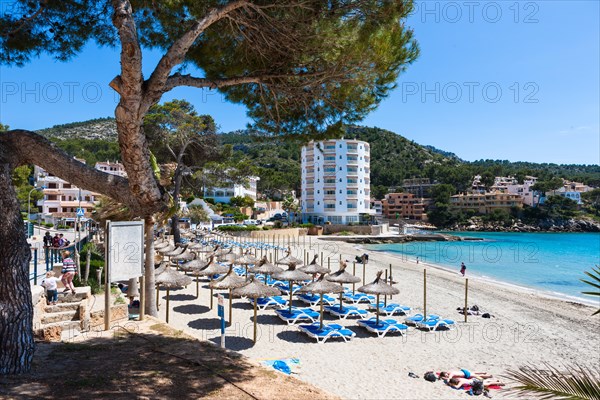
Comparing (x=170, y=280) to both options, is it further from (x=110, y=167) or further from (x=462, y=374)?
(x=110, y=167)

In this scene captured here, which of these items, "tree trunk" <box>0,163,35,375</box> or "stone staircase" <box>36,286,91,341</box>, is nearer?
"tree trunk" <box>0,163,35,375</box>

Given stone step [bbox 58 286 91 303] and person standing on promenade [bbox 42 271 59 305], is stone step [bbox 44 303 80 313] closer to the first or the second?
person standing on promenade [bbox 42 271 59 305]

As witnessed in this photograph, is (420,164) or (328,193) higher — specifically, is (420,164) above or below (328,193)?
above

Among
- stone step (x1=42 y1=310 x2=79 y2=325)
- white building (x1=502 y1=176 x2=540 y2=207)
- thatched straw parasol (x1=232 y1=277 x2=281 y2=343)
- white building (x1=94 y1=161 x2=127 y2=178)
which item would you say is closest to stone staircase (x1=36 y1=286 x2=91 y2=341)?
stone step (x1=42 y1=310 x2=79 y2=325)

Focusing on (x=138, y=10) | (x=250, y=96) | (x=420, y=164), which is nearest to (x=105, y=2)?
(x=138, y=10)

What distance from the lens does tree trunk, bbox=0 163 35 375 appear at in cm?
514

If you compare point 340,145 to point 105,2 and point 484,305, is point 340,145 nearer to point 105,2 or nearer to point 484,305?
point 484,305

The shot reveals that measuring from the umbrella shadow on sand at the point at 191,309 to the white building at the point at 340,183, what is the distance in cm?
5575

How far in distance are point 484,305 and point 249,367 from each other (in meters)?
16.6

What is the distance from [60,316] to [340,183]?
6384 cm

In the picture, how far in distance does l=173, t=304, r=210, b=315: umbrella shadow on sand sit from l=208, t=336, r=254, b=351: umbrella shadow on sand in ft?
11.0

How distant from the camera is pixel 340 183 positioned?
7106cm

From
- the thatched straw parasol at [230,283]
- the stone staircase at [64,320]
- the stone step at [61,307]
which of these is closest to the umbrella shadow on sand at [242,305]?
the thatched straw parasol at [230,283]

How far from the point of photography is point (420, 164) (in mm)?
149500
